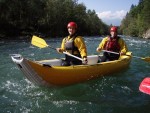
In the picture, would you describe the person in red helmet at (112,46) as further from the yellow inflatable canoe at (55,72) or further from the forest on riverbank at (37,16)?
the forest on riverbank at (37,16)

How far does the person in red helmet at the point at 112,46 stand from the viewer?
950cm

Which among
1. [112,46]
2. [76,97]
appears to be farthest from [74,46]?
[112,46]

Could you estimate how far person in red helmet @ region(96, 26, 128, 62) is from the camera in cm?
950

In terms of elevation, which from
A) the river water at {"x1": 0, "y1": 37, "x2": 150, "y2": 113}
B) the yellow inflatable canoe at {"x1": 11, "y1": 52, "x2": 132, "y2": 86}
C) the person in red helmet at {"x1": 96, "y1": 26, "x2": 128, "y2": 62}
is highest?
the person in red helmet at {"x1": 96, "y1": 26, "x2": 128, "y2": 62}

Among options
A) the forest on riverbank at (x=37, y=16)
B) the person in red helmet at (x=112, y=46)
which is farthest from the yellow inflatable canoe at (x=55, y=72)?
the forest on riverbank at (x=37, y=16)

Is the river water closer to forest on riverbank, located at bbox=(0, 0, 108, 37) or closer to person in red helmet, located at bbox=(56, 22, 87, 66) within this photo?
person in red helmet, located at bbox=(56, 22, 87, 66)

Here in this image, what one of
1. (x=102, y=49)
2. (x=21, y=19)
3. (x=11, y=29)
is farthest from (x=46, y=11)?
(x=102, y=49)

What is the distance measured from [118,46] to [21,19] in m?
32.0

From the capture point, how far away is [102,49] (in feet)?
31.9

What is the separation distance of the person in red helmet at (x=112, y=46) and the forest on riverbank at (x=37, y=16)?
25357mm

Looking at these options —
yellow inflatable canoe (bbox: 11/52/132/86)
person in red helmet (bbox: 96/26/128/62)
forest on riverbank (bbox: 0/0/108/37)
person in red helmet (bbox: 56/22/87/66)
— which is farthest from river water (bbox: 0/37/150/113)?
forest on riverbank (bbox: 0/0/108/37)

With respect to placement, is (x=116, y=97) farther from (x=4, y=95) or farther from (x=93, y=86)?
(x=4, y=95)

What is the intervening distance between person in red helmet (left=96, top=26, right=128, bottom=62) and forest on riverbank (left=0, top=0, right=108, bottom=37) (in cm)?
2536

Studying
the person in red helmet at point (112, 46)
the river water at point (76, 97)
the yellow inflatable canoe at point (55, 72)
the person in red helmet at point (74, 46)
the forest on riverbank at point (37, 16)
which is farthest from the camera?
the forest on riverbank at point (37, 16)
